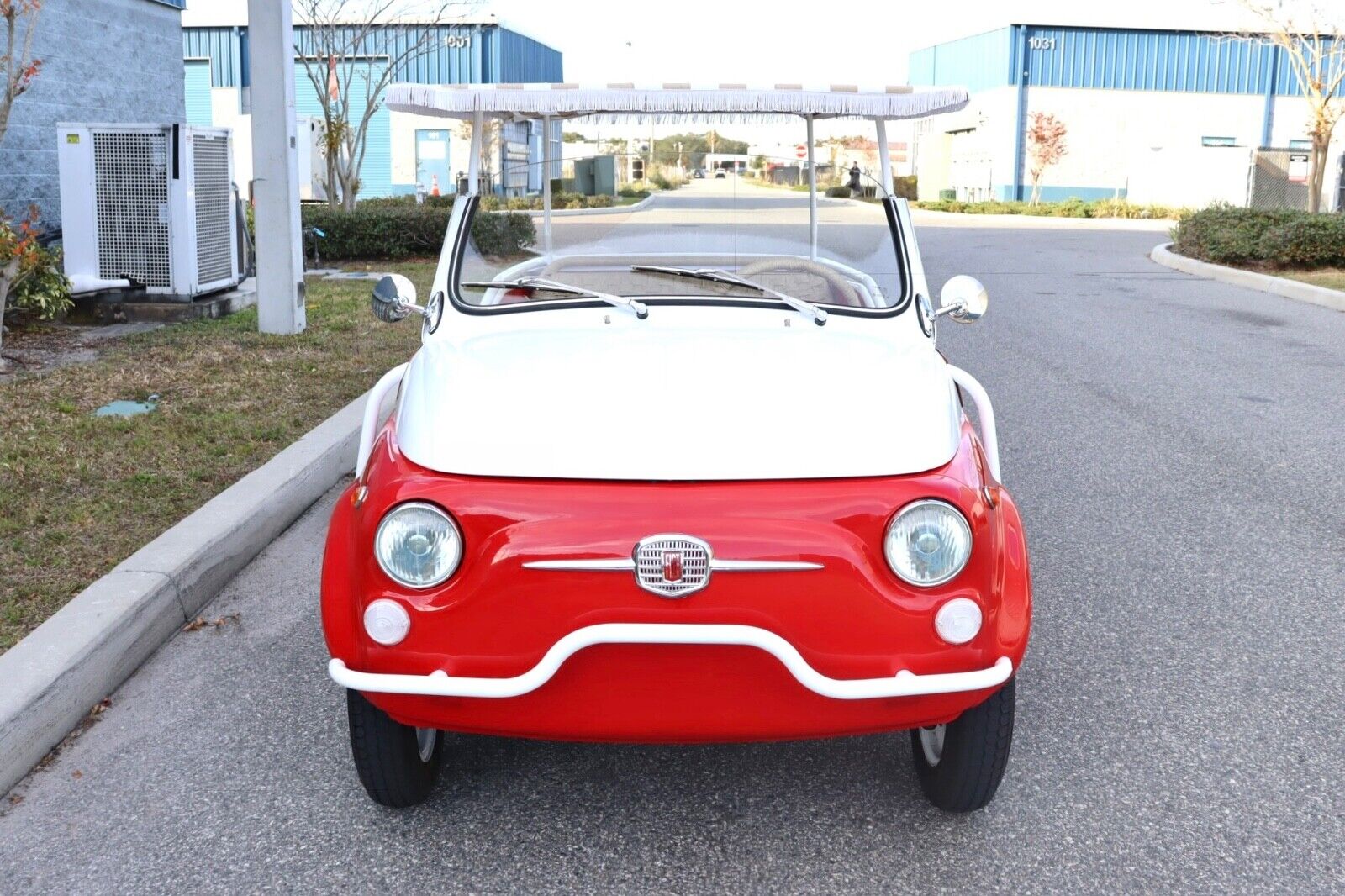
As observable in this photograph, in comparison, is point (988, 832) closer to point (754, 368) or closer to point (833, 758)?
point (833, 758)

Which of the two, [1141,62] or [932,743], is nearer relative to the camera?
[932,743]

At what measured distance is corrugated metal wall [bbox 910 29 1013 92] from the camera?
56000mm

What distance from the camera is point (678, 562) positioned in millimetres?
2809

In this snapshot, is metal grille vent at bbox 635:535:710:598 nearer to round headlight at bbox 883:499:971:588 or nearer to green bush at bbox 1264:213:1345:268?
round headlight at bbox 883:499:971:588

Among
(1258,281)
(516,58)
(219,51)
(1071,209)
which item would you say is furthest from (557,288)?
(219,51)

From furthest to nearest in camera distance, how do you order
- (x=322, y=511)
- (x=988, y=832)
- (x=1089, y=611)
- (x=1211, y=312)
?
(x=1211, y=312), (x=322, y=511), (x=1089, y=611), (x=988, y=832)

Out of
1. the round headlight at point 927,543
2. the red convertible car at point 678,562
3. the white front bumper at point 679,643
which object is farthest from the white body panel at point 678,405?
the white front bumper at point 679,643

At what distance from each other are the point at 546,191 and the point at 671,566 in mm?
2306

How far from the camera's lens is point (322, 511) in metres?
6.28

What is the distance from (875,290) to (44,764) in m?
2.68

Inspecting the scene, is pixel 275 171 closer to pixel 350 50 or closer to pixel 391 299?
pixel 391 299

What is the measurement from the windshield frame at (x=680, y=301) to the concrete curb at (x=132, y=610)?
4.78 ft

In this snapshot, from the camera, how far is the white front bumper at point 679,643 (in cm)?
277

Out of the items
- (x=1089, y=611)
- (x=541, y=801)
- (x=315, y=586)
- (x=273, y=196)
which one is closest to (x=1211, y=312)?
(x=273, y=196)
